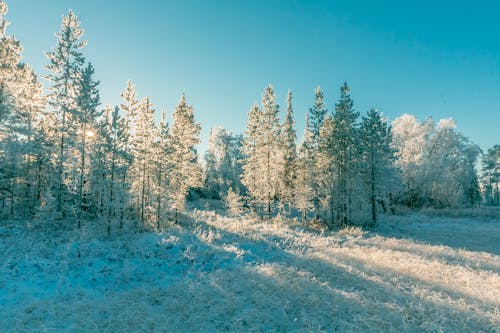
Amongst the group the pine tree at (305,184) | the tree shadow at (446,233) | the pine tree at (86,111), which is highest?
the pine tree at (86,111)

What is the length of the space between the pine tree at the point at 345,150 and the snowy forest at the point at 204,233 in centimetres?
15

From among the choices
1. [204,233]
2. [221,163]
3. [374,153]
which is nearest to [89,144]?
[204,233]

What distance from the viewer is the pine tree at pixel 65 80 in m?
21.3

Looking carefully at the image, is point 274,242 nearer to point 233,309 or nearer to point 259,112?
point 233,309

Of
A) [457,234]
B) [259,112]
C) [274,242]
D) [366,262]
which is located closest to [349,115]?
[259,112]

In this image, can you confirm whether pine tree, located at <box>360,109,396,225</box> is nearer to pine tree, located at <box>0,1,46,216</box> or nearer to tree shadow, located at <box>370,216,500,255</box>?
tree shadow, located at <box>370,216,500,255</box>

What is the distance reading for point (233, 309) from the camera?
740cm

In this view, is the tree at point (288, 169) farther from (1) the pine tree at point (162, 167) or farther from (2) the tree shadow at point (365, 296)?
(2) the tree shadow at point (365, 296)

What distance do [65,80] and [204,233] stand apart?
16603mm

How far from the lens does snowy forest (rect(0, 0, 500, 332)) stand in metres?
7.14

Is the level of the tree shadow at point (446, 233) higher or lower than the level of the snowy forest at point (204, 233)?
lower

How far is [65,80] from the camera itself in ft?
70.7

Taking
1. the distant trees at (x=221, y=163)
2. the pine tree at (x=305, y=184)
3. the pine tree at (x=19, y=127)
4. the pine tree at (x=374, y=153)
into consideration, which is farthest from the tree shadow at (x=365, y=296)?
the distant trees at (x=221, y=163)

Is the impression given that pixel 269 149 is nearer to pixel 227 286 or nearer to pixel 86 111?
pixel 86 111
